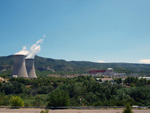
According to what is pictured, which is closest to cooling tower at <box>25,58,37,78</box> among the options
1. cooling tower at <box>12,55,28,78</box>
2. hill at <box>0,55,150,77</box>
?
cooling tower at <box>12,55,28,78</box>

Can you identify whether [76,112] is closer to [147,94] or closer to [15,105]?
[15,105]

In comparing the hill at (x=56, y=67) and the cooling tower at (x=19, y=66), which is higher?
the cooling tower at (x=19, y=66)

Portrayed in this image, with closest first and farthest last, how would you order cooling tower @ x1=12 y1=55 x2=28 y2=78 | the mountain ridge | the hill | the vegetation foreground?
the vegetation foreground
cooling tower @ x1=12 y1=55 x2=28 y2=78
the hill
the mountain ridge

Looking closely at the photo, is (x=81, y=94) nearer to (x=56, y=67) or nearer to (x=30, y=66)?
(x=30, y=66)

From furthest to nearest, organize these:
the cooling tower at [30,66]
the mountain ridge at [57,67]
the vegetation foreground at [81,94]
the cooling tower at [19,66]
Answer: the mountain ridge at [57,67] < the cooling tower at [30,66] < the cooling tower at [19,66] < the vegetation foreground at [81,94]

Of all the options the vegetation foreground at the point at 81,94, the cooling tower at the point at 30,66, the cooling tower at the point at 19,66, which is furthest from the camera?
the cooling tower at the point at 30,66

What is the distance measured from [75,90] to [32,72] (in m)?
15.8

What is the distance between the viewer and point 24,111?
368 inches

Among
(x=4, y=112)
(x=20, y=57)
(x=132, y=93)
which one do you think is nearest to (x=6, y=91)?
(x=20, y=57)

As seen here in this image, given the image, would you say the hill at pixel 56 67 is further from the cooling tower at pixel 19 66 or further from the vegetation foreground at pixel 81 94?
the vegetation foreground at pixel 81 94

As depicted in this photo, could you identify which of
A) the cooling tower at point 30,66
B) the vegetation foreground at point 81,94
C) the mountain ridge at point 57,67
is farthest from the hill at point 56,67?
the vegetation foreground at point 81,94

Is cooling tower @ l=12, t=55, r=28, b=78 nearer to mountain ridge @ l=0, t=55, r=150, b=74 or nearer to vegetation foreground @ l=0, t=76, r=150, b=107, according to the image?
vegetation foreground @ l=0, t=76, r=150, b=107

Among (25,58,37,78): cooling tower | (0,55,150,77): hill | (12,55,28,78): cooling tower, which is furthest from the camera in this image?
(0,55,150,77): hill

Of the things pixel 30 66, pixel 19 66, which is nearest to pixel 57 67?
pixel 30 66
